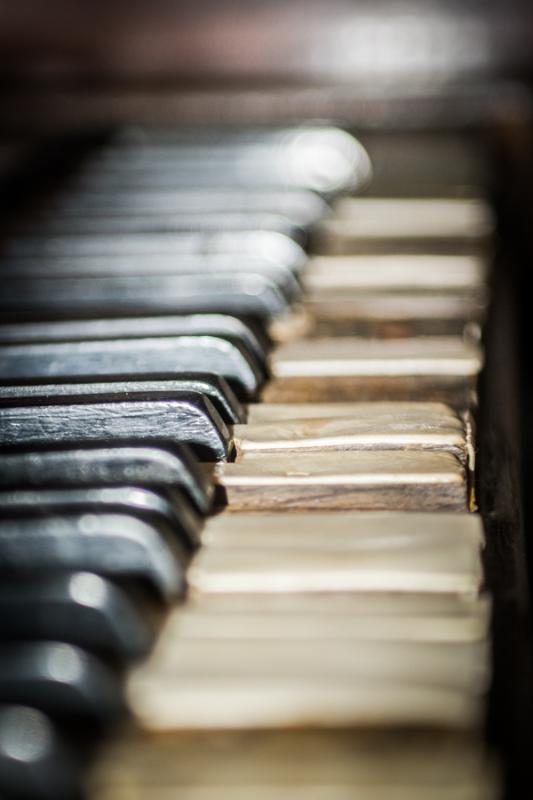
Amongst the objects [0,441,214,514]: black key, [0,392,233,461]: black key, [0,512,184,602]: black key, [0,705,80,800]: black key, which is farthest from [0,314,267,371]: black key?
[0,705,80,800]: black key

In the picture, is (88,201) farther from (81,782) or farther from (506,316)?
(81,782)

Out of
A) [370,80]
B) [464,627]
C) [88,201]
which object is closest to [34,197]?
[88,201]

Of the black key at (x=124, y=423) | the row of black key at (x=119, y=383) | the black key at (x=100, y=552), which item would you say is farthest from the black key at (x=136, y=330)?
the black key at (x=100, y=552)

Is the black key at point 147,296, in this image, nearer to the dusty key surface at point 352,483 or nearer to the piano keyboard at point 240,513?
the piano keyboard at point 240,513

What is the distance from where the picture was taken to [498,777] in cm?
65

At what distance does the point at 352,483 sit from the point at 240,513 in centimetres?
10

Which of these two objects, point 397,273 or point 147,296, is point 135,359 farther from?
point 397,273

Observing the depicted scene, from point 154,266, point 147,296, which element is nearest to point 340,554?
point 147,296

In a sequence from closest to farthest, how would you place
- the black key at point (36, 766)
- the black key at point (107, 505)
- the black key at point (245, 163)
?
1. the black key at point (36, 766)
2. the black key at point (107, 505)
3. the black key at point (245, 163)

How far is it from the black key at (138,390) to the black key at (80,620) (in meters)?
0.35

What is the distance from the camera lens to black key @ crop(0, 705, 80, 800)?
0.64m

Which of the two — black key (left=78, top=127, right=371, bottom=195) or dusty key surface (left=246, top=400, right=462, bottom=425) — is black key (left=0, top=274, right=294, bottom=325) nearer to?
dusty key surface (left=246, top=400, right=462, bottom=425)

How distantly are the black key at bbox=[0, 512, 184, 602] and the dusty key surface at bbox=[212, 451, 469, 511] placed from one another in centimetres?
15

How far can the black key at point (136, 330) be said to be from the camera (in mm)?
1288
